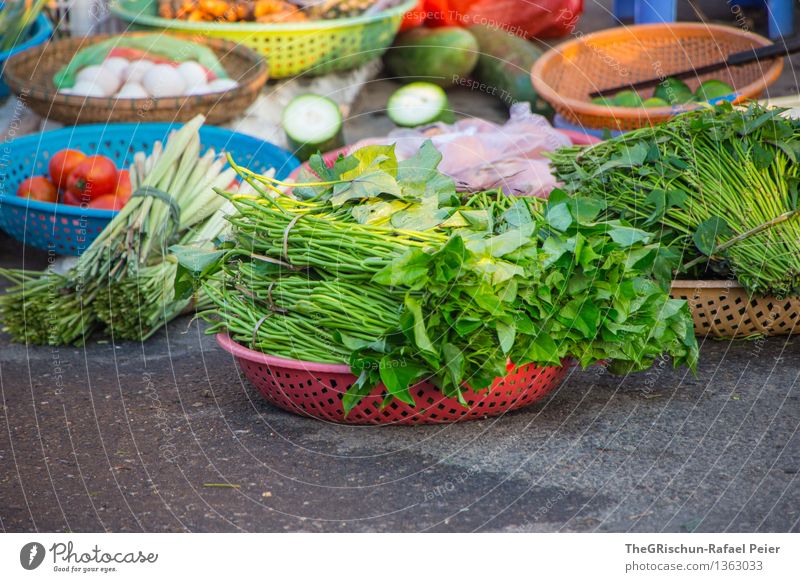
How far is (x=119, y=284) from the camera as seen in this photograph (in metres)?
3.12

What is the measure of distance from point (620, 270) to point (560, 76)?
8.44 ft

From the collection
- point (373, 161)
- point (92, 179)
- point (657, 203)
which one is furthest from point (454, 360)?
point (92, 179)

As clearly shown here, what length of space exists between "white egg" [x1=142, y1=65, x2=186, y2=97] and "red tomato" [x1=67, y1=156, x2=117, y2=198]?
800 mm

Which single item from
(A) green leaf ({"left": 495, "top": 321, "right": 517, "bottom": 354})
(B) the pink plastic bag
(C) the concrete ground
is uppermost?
(A) green leaf ({"left": 495, "top": 321, "right": 517, "bottom": 354})

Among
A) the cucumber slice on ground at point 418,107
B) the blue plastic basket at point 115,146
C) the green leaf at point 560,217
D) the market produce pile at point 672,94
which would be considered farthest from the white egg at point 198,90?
the green leaf at point 560,217

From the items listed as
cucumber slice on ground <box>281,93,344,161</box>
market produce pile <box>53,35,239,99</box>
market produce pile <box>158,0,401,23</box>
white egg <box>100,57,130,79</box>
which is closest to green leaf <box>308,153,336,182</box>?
market produce pile <box>53,35,239,99</box>

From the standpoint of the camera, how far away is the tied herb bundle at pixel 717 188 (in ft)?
9.00

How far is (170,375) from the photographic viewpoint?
2912 millimetres

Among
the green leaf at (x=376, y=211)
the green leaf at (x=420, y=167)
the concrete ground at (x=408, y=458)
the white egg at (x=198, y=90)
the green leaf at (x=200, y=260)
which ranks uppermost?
the green leaf at (x=420, y=167)

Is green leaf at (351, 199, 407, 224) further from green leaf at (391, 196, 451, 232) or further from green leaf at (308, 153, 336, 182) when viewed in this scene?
green leaf at (308, 153, 336, 182)

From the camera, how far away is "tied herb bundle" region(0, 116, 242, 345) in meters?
3.11

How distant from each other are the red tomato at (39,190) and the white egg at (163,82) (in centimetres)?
88

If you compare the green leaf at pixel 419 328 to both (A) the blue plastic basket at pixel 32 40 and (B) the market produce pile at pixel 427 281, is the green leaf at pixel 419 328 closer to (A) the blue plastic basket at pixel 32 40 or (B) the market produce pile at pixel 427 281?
(B) the market produce pile at pixel 427 281

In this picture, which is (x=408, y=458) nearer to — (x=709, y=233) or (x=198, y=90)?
(x=709, y=233)
